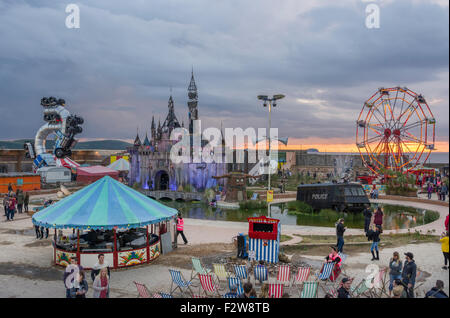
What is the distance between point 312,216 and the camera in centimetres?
2883

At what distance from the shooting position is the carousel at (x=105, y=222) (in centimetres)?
1258

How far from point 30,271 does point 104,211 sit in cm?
325

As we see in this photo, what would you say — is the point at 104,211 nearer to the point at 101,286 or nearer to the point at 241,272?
the point at 101,286

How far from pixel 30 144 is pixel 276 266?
162 ft

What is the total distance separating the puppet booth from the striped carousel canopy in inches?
131

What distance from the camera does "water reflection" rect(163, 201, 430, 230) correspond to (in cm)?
2530

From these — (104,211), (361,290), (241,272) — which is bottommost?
(361,290)

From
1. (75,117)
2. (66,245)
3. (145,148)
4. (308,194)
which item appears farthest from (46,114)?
(66,245)

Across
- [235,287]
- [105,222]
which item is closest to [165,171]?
[105,222]

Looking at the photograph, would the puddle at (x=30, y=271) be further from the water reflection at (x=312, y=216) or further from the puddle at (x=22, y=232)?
the water reflection at (x=312, y=216)

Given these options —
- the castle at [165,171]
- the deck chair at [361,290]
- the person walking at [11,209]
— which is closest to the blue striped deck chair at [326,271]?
the deck chair at [361,290]

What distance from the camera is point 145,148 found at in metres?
46.2
